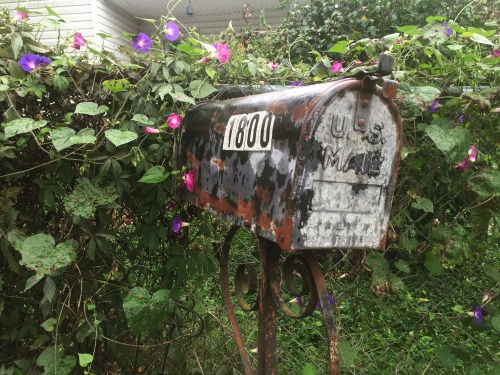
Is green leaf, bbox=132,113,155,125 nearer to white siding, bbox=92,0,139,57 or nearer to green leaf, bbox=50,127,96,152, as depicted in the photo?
green leaf, bbox=50,127,96,152

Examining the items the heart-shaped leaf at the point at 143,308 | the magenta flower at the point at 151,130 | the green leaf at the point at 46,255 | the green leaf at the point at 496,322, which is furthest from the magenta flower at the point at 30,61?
the green leaf at the point at 496,322

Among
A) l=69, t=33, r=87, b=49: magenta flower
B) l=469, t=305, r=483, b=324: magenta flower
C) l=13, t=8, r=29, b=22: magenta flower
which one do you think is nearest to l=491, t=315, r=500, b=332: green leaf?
l=469, t=305, r=483, b=324: magenta flower

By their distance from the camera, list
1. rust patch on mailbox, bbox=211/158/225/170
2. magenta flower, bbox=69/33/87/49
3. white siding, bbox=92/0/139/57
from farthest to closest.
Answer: white siding, bbox=92/0/139/57, magenta flower, bbox=69/33/87/49, rust patch on mailbox, bbox=211/158/225/170

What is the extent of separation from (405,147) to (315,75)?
49 centimetres

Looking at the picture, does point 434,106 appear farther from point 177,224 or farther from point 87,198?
point 87,198

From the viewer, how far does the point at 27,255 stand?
47.2 inches

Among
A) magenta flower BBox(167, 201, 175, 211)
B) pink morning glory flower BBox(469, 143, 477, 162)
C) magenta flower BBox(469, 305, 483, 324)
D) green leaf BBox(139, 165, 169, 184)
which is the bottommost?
magenta flower BBox(469, 305, 483, 324)

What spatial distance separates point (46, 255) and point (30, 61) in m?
0.58

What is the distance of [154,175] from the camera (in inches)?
48.2

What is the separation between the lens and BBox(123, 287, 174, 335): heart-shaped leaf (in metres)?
1.22

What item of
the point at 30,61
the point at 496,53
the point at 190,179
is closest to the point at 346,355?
the point at 190,179

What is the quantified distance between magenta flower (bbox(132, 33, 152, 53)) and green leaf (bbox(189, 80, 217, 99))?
0.67ft

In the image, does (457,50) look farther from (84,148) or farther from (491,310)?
(84,148)

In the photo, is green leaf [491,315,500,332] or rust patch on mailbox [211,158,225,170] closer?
rust patch on mailbox [211,158,225,170]
